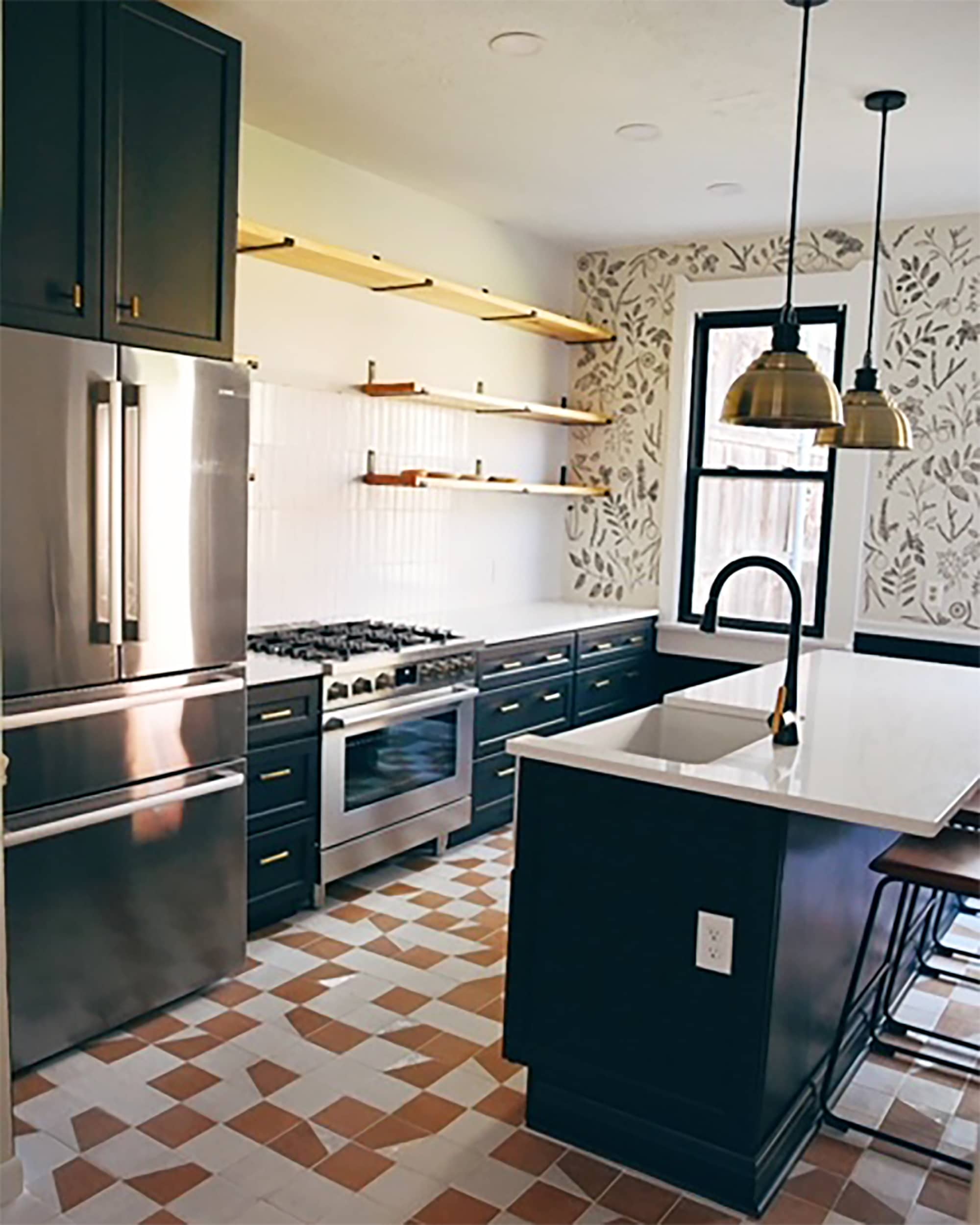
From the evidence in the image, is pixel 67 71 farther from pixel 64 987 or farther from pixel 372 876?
pixel 372 876

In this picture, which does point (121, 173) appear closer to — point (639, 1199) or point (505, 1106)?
point (505, 1106)

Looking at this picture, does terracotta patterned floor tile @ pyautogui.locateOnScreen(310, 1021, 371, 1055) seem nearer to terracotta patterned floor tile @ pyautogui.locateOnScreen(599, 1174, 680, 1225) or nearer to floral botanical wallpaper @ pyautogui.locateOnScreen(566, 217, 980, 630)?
terracotta patterned floor tile @ pyautogui.locateOnScreen(599, 1174, 680, 1225)

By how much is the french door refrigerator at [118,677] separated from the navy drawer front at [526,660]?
153cm

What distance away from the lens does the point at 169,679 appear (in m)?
2.96

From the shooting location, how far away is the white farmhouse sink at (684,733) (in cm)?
304

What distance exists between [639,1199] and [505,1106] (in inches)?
17.5

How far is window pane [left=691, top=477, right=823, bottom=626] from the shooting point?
5516mm

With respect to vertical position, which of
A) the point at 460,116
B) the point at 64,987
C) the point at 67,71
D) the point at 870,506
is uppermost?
the point at 460,116

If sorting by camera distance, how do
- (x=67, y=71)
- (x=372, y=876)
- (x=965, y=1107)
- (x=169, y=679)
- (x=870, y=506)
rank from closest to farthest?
(x=67, y=71) < (x=965, y=1107) < (x=169, y=679) < (x=372, y=876) < (x=870, y=506)

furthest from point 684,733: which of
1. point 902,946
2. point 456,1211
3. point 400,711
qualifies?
point 456,1211

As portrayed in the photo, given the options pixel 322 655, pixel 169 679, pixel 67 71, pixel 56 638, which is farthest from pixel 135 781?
pixel 67 71

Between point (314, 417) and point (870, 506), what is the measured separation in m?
2.71

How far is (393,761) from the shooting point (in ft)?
13.3

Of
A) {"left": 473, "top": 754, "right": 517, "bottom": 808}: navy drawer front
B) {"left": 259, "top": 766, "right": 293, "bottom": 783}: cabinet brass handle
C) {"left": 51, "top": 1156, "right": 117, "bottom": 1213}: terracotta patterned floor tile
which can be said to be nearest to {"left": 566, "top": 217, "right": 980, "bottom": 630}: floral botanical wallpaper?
{"left": 473, "top": 754, "right": 517, "bottom": 808}: navy drawer front
